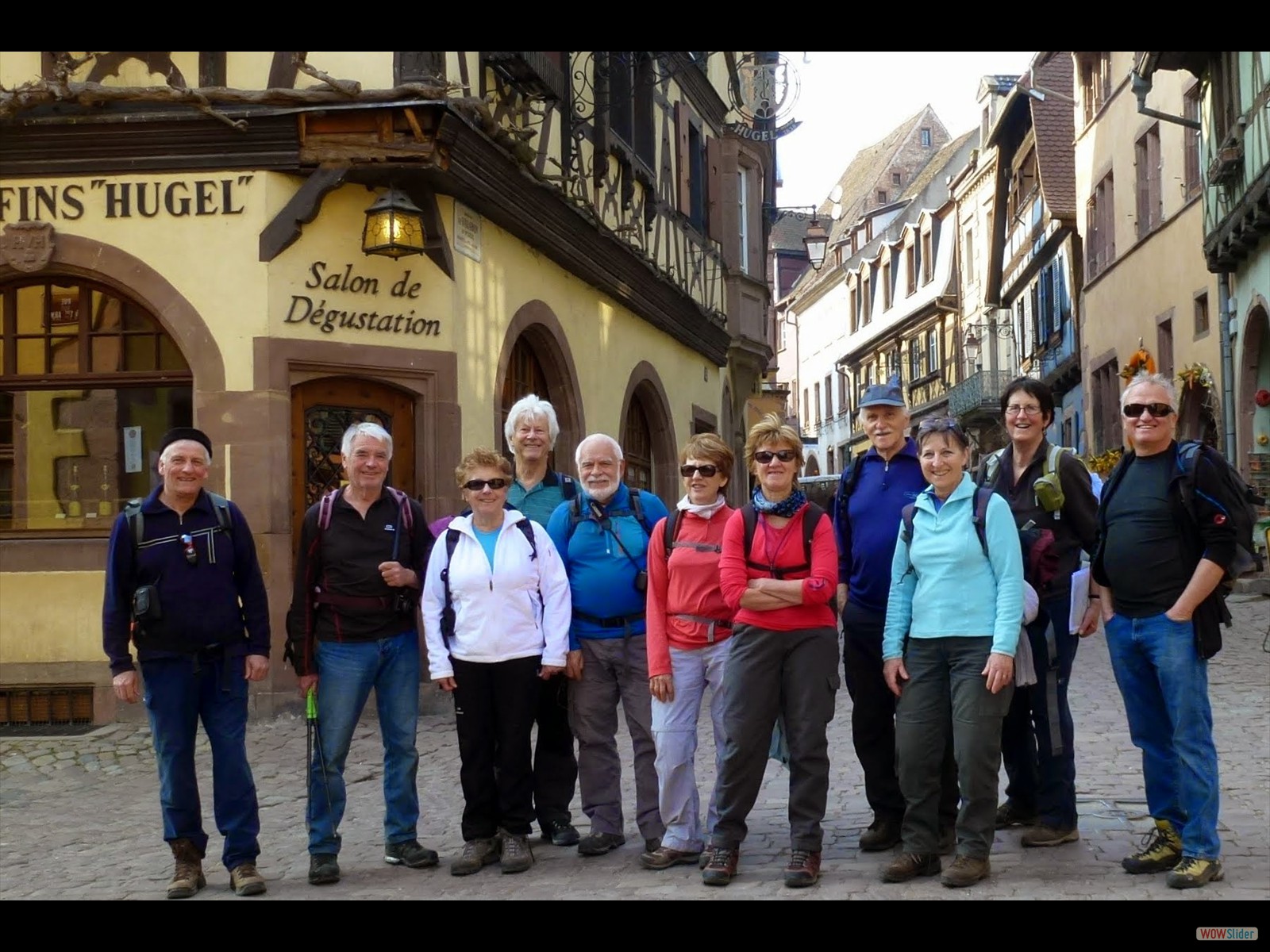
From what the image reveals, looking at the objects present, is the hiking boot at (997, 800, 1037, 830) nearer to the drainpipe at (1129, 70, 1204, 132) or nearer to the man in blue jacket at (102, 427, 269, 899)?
the man in blue jacket at (102, 427, 269, 899)

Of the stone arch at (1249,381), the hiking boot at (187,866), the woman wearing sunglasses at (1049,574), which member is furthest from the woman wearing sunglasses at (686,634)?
the stone arch at (1249,381)

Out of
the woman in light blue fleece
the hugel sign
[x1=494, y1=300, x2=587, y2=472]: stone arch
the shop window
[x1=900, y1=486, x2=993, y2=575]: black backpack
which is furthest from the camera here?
[x1=494, y1=300, x2=587, y2=472]: stone arch

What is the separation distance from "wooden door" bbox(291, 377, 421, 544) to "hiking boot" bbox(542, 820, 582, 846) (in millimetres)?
4827

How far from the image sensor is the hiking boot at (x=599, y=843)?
7.07 m

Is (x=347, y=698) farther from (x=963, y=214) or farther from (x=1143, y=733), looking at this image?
(x=963, y=214)

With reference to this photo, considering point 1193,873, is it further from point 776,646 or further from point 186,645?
point 186,645

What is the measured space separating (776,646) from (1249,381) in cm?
1895

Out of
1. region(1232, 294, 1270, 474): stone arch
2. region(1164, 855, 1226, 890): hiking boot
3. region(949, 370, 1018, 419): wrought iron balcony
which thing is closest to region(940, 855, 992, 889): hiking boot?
region(1164, 855, 1226, 890): hiking boot

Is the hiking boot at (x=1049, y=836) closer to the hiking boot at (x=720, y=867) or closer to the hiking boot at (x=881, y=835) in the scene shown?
the hiking boot at (x=881, y=835)

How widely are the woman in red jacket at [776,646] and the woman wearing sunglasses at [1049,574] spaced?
0.89m

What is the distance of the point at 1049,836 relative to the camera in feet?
22.5

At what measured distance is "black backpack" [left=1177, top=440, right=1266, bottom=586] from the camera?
20.1 feet

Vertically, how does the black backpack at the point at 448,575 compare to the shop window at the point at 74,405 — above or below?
below

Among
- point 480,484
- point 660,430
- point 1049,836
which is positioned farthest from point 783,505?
point 660,430
